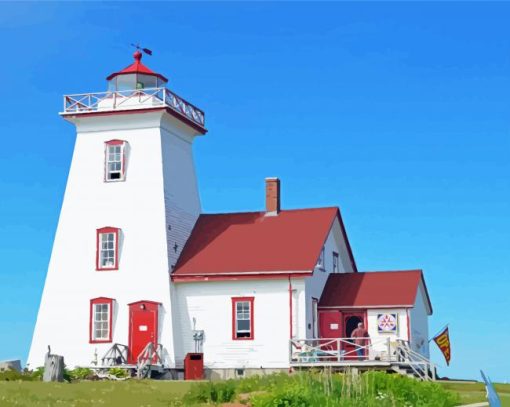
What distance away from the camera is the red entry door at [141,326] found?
102ft

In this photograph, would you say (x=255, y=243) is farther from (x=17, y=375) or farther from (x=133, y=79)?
(x=17, y=375)

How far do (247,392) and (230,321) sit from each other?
13420 millimetres

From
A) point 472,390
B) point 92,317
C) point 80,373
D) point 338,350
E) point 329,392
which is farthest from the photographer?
point 92,317

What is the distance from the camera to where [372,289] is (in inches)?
1270

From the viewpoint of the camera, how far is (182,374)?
101 ft

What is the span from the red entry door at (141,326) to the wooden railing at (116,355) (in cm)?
24

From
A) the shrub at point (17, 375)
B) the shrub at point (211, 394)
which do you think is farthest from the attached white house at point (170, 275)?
the shrub at point (211, 394)

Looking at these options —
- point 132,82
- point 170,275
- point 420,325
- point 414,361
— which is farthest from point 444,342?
point 132,82

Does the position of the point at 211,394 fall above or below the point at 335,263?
Answer: below

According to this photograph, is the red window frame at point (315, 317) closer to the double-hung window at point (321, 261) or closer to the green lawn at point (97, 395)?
the double-hung window at point (321, 261)

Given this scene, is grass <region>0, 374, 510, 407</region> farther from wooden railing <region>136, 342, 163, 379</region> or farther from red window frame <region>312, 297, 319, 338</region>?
red window frame <region>312, 297, 319, 338</region>

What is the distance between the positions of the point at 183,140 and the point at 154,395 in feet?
55.7

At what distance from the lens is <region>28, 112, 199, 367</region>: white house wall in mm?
31547

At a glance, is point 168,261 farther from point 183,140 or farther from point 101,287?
point 183,140
